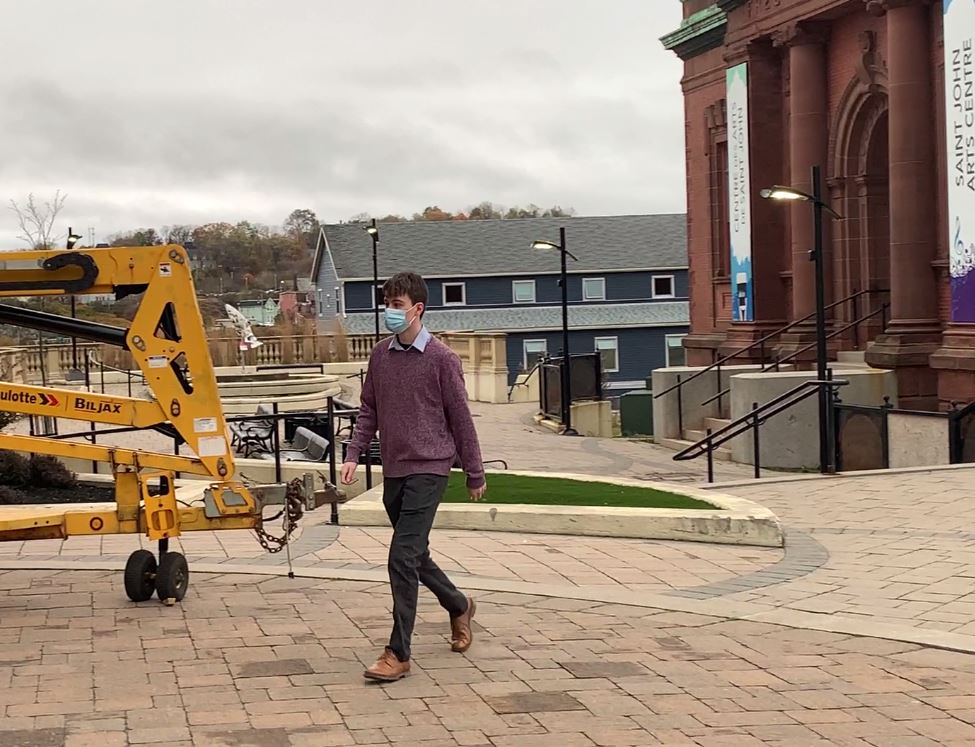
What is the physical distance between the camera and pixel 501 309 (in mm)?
66312

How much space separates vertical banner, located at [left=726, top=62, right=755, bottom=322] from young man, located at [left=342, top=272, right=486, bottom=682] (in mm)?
24470

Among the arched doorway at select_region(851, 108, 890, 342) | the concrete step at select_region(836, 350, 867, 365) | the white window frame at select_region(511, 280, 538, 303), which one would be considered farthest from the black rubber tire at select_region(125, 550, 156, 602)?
the white window frame at select_region(511, 280, 538, 303)

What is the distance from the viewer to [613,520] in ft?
36.0

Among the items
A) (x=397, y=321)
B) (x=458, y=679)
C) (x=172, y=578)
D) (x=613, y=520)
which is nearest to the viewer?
(x=458, y=679)

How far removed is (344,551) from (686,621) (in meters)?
3.24

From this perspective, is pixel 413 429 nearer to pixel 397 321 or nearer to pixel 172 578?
pixel 397 321

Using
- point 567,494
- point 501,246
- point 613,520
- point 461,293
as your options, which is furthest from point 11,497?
point 501,246

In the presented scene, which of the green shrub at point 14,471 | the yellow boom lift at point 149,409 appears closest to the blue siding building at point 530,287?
the green shrub at point 14,471

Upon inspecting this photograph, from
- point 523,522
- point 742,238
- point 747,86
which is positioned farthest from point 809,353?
point 523,522

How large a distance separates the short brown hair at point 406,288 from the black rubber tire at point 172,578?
2.56m

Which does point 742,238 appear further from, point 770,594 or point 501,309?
point 501,309

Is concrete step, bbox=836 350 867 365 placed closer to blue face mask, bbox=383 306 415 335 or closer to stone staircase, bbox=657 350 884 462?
stone staircase, bbox=657 350 884 462

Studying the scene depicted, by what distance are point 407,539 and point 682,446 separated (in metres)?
21.7

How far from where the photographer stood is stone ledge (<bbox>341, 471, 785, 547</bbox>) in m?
10.7
